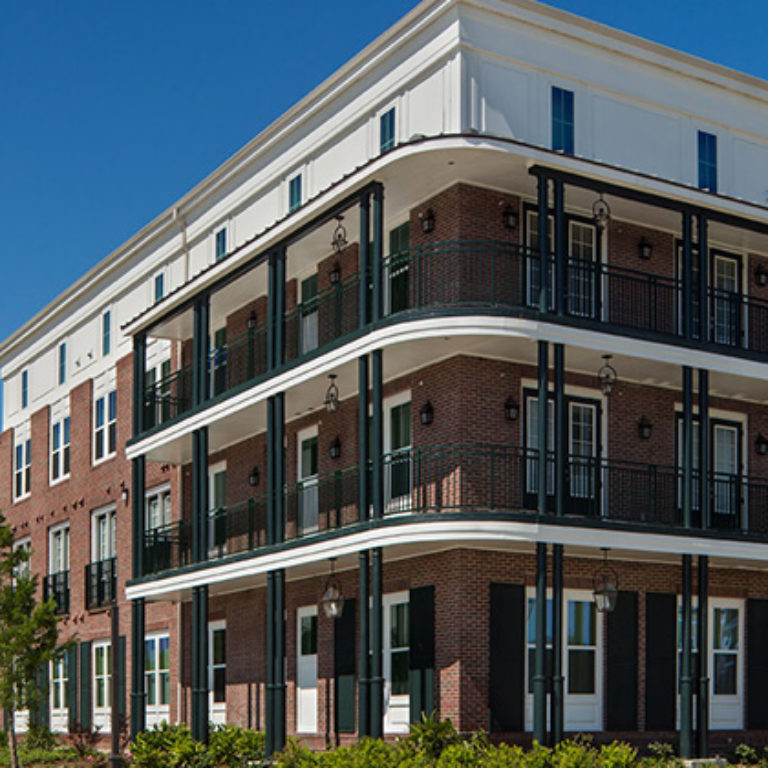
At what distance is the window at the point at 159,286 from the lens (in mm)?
38344

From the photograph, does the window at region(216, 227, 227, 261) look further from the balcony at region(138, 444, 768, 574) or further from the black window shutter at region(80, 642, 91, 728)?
the black window shutter at region(80, 642, 91, 728)

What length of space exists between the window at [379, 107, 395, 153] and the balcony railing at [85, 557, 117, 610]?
15863 mm

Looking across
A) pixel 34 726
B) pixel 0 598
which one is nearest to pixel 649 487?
pixel 0 598

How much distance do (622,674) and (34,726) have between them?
53.9ft

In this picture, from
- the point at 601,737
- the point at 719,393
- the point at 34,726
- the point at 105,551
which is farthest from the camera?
the point at 105,551

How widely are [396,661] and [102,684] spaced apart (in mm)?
15431

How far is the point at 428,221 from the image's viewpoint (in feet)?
86.0

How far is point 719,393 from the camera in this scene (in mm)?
28109

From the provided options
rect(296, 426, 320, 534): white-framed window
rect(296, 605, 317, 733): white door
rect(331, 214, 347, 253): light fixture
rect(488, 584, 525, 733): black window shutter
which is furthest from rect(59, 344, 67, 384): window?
rect(488, 584, 525, 733): black window shutter

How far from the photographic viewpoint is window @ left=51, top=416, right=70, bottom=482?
43594 mm

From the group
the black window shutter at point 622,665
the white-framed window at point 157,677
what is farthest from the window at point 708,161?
the white-framed window at point 157,677

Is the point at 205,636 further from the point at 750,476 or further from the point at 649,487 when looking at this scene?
the point at 750,476

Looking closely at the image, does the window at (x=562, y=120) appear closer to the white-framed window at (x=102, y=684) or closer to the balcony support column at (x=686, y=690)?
the balcony support column at (x=686, y=690)

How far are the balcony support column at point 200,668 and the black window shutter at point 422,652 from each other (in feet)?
16.6
